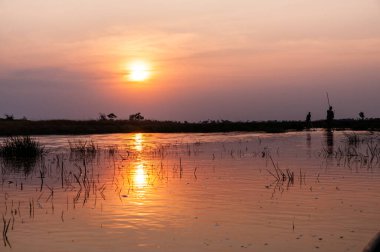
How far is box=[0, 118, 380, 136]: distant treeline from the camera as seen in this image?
4469 cm

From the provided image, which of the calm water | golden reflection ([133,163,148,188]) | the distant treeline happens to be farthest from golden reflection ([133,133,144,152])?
the distant treeline

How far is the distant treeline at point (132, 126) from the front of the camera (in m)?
44.7

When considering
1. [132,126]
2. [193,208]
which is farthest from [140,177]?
[132,126]

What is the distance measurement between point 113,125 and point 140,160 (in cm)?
2918

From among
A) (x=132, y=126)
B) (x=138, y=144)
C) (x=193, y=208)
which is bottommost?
(x=193, y=208)

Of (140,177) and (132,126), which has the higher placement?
(132,126)

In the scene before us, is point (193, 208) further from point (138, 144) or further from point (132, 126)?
point (132, 126)

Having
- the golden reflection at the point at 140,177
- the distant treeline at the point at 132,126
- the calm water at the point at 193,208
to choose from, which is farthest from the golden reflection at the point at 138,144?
the distant treeline at the point at 132,126

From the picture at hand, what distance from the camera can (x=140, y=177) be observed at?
16.0 m

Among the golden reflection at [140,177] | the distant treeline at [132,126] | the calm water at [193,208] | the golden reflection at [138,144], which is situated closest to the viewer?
the calm water at [193,208]

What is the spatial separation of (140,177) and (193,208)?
18.5ft

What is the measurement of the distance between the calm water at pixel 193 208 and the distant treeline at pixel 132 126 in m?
27.0

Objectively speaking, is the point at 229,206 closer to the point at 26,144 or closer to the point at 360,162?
the point at 360,162

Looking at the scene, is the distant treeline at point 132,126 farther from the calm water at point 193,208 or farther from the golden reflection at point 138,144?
the calm water at point 193,208
